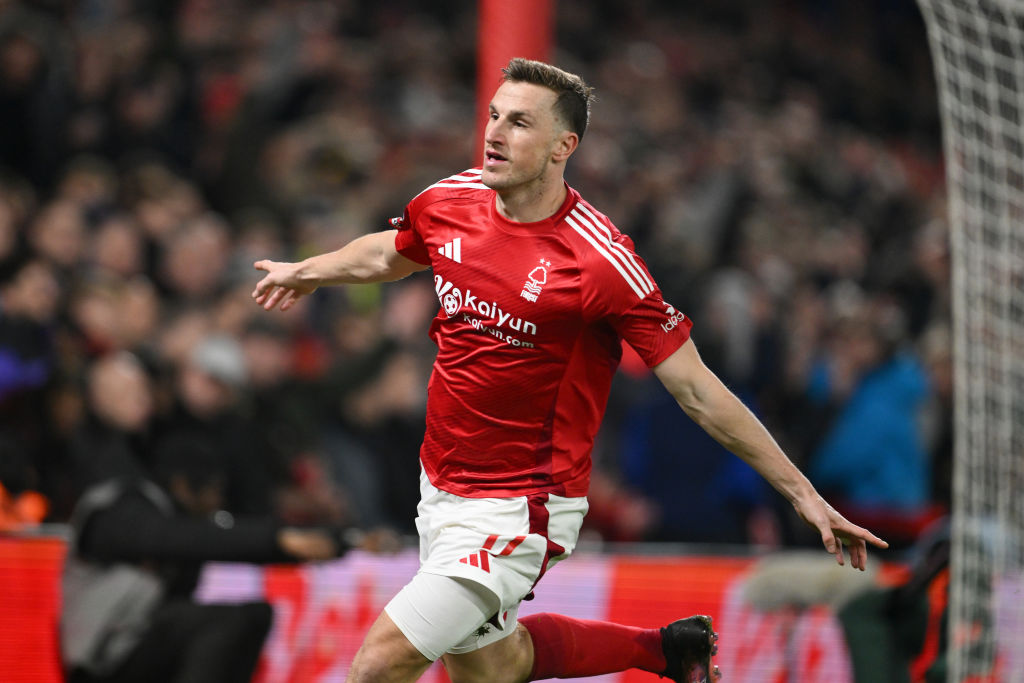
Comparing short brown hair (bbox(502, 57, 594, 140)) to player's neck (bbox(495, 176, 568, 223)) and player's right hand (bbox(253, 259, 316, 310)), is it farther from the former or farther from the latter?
player's right hand (bbox(253, 259, 316, 310))

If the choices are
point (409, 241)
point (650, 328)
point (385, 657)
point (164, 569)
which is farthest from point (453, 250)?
point (164, 569)

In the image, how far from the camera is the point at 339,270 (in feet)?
14.9

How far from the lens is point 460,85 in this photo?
38.5ft

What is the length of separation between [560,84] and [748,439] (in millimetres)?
1177

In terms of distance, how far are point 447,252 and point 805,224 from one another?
8491 millimetres

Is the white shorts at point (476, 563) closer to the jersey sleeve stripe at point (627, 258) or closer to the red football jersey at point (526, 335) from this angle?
the red football jersey at point (526, 335)

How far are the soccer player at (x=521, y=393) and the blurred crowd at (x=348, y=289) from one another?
1.96m

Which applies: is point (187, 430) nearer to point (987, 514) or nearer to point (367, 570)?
point (367, 570)

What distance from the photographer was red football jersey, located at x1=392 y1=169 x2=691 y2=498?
3979 millimetres

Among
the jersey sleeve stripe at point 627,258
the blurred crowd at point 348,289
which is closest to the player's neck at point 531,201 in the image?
the jersey sleeve stripe at point 627,258

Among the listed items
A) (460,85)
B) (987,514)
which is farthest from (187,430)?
(460,85)

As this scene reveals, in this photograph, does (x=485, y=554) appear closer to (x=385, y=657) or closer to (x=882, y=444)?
(x=385, y=657)

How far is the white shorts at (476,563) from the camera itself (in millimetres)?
3951

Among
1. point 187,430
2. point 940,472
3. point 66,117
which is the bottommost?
point 940,472
